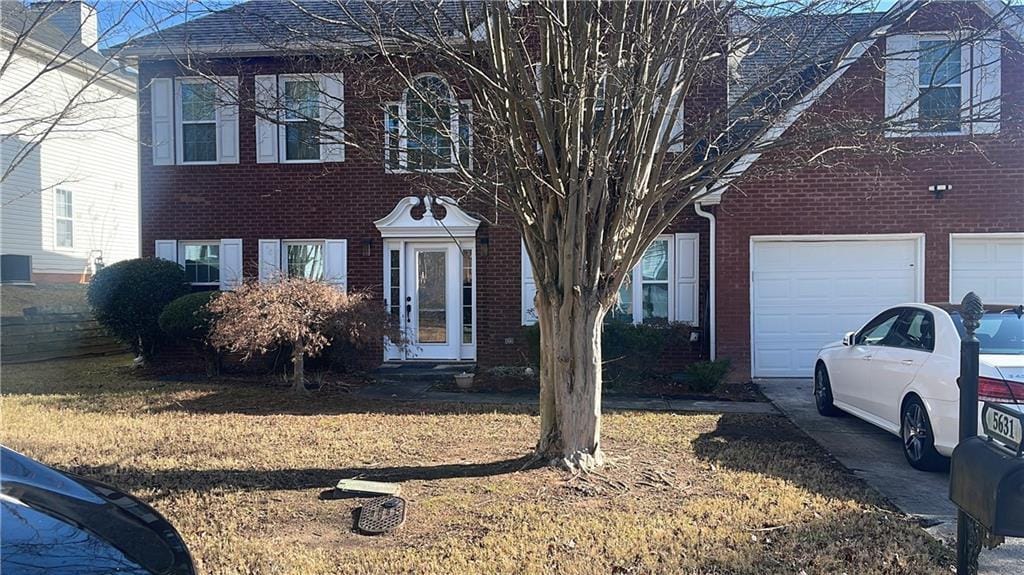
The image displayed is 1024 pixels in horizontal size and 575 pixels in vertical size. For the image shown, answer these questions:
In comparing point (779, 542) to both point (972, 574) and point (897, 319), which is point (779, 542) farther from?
point (897, 319)

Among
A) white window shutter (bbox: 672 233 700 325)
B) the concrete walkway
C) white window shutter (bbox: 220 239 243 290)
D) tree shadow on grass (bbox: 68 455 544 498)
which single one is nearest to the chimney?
white window shutter (bbox: 220 239 243 290)

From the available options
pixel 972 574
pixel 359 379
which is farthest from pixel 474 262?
pixel 972 574

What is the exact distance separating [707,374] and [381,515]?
19.9 ft

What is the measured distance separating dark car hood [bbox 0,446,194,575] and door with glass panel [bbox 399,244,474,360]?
354 inches

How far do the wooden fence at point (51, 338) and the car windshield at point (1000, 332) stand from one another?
1359 centimetres

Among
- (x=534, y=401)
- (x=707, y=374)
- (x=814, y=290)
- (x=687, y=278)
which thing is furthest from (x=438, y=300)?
(x=814, y=290)

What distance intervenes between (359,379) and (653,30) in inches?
288

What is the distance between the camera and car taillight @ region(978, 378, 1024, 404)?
5227 millimetres

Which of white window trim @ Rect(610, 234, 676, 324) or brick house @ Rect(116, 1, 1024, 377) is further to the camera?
white window trim @ Rect(610, 234, 676, 324)

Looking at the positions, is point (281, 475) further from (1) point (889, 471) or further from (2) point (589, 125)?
(1) point (889, 471)

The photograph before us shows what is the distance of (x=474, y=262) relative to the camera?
38.7ft

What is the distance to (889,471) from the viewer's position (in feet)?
19.9

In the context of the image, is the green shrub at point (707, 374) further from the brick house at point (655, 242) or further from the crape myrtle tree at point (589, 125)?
the crape myrtle tree at point (589, 125)

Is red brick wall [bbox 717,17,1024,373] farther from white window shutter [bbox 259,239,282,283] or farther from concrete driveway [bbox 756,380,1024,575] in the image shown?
white window shutter [bbox 259,239,282,283]
